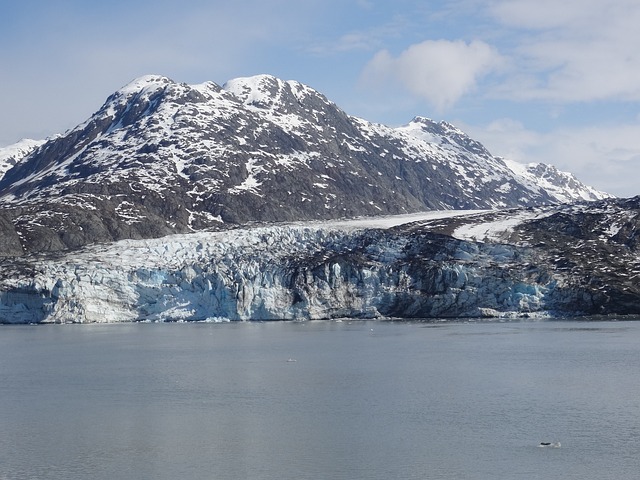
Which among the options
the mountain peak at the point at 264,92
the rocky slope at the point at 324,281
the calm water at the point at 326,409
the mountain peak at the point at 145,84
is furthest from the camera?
the mountain peak at the point at 264,92

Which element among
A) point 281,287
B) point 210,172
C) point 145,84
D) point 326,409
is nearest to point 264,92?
point 145,84

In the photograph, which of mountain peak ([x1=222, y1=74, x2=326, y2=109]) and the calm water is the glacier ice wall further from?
mountain peak ([x1=222, y1=74, x2=326, y2=109])

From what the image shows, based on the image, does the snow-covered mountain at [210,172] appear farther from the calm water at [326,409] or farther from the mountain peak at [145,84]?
the calm water at [326,409]

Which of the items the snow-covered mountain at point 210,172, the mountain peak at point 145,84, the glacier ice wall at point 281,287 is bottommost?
the glacier ice wall at point 281,287

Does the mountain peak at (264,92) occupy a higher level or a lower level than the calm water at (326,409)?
higher

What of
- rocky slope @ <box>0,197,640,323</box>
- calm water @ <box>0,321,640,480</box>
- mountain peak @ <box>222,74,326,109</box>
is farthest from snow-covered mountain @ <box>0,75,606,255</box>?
calm water @ <box>0,321,640,480</box>

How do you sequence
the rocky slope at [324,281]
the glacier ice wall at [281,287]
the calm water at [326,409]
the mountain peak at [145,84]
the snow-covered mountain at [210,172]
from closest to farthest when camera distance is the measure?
1. the calm water at [326,409]
2. the rocky slope at [324,281]
3. the glacier ice wall at [281,287]
4. the snow-covered mountain at [210,172]
5. the mountain peak at [145,84]

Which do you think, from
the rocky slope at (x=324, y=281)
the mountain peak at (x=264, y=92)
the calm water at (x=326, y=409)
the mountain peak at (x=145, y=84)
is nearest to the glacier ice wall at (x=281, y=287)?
the rocky slope at (x=324, y=281)
